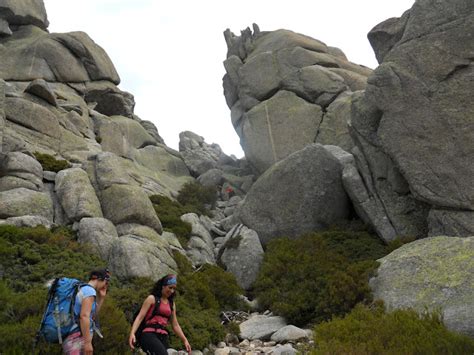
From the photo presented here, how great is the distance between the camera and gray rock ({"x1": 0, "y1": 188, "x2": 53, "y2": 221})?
1875 centimetres

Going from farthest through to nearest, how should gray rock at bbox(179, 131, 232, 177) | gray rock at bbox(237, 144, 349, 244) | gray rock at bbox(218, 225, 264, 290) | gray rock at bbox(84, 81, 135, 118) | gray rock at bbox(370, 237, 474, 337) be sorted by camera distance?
gray rock at bbox(179, 131, 232, 177), gray rock at bbox(84, 81, 135, 118), gray rock at bbox(237, 144, 349, 244), gray rock at bbox(218, 225, 264, 290), gray rock at bbox(370, 237, 474, 337)

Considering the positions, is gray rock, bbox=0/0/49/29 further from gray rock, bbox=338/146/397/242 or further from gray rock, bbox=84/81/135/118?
gray rock, bbox=338/146/397/242

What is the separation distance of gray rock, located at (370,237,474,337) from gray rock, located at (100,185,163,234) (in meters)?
11.0

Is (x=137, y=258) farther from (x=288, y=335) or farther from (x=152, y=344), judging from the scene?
(x=152, y=344)

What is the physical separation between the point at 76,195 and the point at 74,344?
14.8 metres

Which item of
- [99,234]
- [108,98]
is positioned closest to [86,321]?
[99,234]

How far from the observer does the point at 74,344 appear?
741cm

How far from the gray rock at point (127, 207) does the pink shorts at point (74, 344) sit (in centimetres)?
1388

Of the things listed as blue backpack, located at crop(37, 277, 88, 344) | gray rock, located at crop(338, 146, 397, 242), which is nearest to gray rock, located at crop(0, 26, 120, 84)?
gray rock, located at crop(338, 146, 397, 242)

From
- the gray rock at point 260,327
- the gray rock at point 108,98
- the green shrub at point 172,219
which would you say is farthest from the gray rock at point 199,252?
the gray rock at point 108,98

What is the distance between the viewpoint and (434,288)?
46.7 feet

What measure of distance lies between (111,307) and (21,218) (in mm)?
9138

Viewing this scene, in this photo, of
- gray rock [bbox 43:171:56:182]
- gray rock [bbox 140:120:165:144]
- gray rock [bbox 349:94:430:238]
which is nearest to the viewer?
gray rock [bbox 349:94:430:238]

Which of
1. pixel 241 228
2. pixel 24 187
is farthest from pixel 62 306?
pixel 241 228
